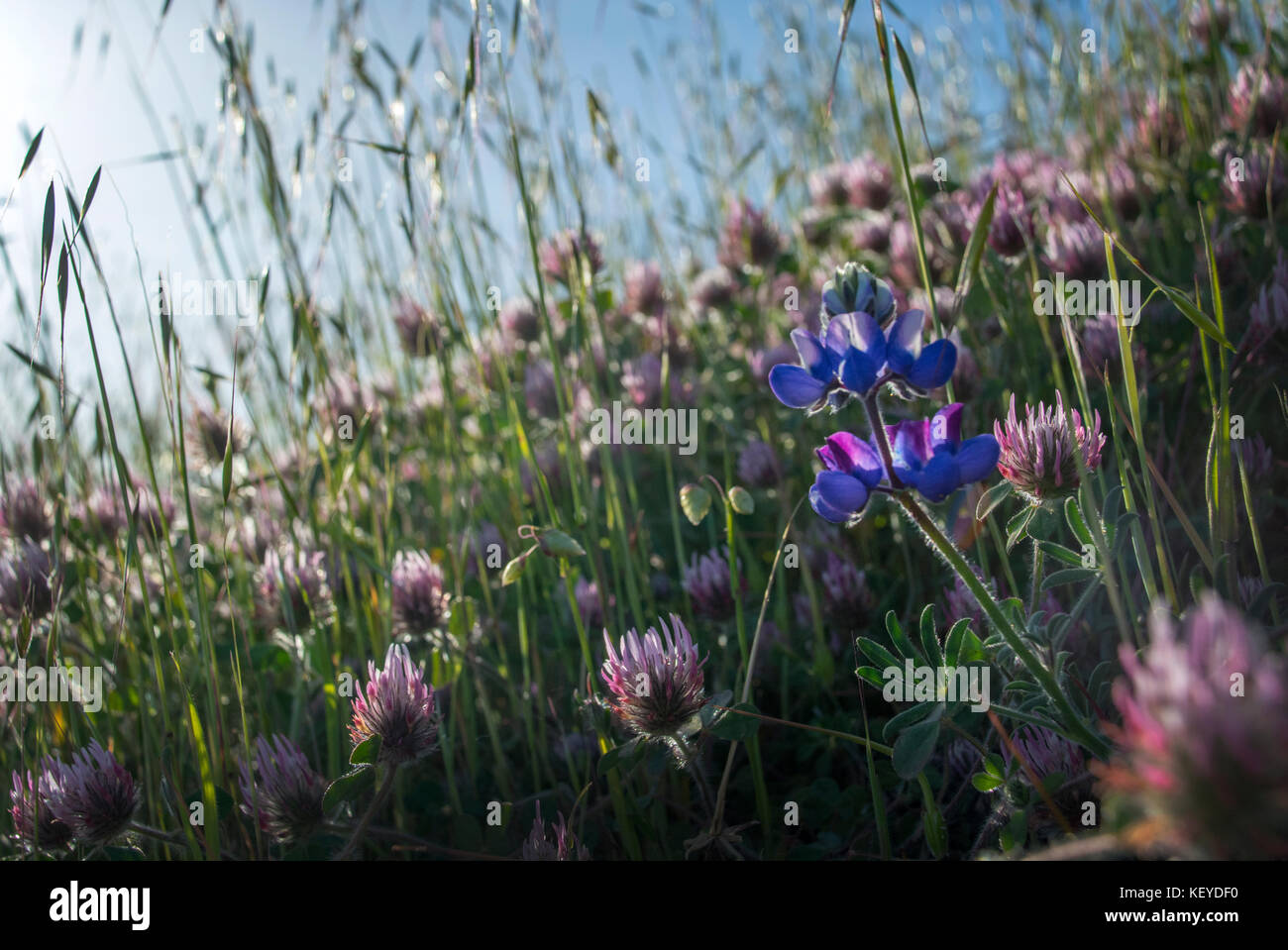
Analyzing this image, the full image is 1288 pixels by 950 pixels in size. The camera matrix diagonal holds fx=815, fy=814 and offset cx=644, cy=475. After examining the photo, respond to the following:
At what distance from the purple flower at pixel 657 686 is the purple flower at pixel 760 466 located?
902 millimetres

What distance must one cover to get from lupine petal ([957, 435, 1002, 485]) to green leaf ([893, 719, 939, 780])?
28cm

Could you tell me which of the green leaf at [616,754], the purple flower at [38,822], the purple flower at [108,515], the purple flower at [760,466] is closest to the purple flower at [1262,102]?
the purple flower at [760,466]

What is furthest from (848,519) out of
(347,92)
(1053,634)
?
(347,92)

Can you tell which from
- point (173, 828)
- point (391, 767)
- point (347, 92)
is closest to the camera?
point (391, 767)

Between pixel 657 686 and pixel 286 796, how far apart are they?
57cm

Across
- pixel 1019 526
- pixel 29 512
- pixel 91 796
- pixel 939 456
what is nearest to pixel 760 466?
pixel 1019 526

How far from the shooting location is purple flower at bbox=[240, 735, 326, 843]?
3.83ft

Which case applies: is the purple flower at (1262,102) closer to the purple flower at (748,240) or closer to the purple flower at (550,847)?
the purple flower at (748,240)

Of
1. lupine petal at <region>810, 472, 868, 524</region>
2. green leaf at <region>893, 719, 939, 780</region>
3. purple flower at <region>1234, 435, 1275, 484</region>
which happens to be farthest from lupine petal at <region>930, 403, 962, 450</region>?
purple flower at <region>1234, 435, 1275, 484</region>

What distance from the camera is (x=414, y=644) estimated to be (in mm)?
1803
